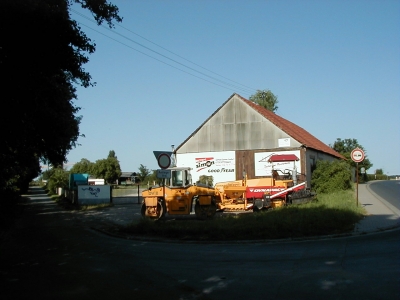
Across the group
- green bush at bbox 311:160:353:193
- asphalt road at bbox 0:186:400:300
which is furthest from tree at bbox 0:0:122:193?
green bush at bbox 311:160:353:193

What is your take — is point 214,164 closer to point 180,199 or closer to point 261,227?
point 180,199

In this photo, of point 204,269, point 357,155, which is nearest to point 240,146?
point 357,155

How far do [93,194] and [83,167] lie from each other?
1745 inches

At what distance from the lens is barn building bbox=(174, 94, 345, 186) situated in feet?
128

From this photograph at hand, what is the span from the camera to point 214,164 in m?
41.9

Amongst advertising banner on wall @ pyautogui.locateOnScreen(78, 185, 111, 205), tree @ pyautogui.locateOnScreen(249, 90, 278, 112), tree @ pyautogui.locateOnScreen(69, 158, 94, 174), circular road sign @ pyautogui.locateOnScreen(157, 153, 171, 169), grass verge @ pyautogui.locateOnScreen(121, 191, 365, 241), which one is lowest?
grass verge @ pyautogui.locateOnScreen(121, 191, 365, 241)

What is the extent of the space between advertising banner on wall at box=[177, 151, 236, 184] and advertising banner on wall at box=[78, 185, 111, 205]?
27.8ft

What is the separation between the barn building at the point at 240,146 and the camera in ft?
128

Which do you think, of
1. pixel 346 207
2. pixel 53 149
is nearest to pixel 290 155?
pixel 346 207

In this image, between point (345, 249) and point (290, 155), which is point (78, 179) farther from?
point (345, 249)

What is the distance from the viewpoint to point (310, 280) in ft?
27.9

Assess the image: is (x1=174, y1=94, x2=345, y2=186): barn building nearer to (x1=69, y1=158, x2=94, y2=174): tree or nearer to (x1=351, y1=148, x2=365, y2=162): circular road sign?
(x1=351, y1=148, x2=365, y2=162): circular road sign

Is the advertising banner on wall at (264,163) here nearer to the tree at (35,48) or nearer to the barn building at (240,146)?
the barn building at (240,146)

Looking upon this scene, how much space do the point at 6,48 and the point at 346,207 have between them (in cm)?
1474
